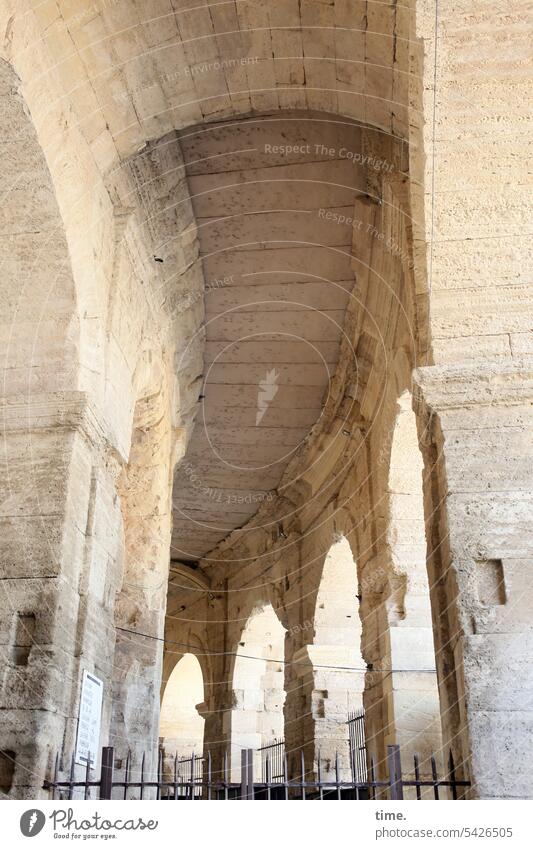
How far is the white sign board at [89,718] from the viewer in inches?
215

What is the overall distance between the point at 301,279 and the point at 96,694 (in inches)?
217

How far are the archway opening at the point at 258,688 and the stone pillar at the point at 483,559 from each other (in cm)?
995

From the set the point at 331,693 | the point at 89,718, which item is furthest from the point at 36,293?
the point at 331,693

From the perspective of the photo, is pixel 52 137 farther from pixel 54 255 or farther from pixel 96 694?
pixel 96 694

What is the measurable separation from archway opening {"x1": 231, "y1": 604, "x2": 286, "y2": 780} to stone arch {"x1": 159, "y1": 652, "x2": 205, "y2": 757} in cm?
309

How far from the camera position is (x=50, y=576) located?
17.8 feet

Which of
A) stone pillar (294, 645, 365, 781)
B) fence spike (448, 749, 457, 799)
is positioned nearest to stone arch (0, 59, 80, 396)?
fence spike (448, 749, 457, 799)

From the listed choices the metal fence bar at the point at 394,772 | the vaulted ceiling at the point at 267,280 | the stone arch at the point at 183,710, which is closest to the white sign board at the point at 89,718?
the metal fence bar at the point at 394,772

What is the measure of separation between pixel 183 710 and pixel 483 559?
15.3m

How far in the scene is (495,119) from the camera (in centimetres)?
528

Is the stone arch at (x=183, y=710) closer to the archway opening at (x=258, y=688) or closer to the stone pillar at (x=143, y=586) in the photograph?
the archway opening at (x=258, y=688)

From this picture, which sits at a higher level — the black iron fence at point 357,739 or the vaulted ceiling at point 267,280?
the vaulted ceiling at point 267,280

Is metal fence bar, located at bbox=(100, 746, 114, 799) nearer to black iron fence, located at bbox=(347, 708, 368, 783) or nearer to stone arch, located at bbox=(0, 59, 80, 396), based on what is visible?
stone arch, located at bbox=(0, 59, 80, 396)

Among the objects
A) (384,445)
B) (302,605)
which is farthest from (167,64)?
(302,605)
